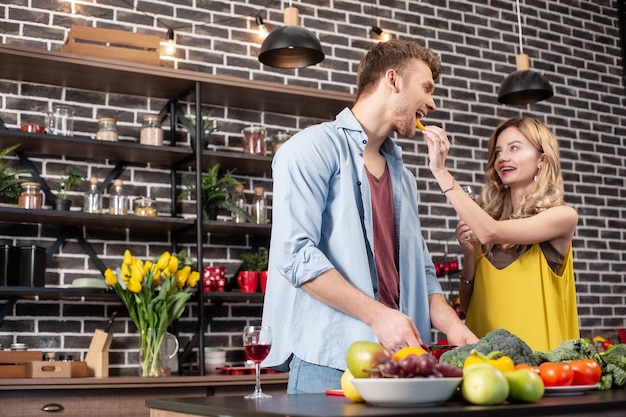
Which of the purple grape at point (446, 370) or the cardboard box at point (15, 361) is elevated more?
the purple grape at point (446, 370)

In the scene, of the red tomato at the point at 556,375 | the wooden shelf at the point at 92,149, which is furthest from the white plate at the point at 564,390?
the wooden shelf at the point at 92,149

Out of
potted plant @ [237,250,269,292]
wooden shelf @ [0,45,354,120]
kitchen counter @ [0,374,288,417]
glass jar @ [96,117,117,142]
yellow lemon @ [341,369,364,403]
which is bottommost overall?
kitchen counter @ [0,374,288,417]

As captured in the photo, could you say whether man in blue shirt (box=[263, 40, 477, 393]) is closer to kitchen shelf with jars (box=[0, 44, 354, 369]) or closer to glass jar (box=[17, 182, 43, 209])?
kitchen shelf with jars (box=[0, 44, 354, 369])

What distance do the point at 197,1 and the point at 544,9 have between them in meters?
2.65

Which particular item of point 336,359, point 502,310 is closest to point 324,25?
point 502,310

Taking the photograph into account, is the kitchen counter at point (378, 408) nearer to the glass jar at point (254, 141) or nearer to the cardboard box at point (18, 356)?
the cardboard box at point (18, 356)

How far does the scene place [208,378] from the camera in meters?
3.89

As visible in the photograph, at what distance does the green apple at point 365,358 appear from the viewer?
1.52 metres

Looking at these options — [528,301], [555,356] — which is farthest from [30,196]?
[555,356]

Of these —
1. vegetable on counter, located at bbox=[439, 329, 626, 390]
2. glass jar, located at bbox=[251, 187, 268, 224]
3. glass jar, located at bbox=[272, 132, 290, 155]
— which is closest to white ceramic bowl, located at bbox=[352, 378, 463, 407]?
vegetable on counter, located at bbox=[439, 329, 626, 390]

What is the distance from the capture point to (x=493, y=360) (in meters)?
1.72

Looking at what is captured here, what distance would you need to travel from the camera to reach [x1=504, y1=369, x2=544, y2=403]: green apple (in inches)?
61.6

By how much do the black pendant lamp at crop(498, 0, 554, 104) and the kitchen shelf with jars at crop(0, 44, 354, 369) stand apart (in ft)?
2.99

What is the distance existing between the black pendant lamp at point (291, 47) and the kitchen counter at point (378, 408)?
2.34 meters
